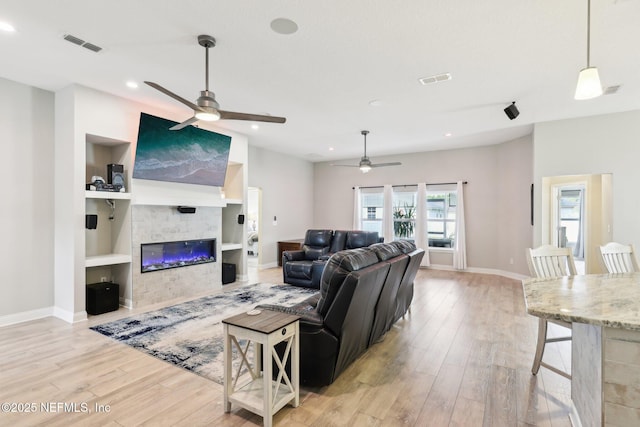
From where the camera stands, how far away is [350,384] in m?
2.58

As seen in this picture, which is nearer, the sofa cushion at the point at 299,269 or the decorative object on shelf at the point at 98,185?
the decorative object on shelf at the point at 98,185

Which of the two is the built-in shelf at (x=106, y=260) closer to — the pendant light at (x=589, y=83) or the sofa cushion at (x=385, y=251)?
the sofa cushion at (x=385, y=251)

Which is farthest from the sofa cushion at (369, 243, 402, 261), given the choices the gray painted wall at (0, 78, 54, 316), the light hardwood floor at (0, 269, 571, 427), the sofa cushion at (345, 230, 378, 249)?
the gray painted wall at (0, 78, 54, 316)

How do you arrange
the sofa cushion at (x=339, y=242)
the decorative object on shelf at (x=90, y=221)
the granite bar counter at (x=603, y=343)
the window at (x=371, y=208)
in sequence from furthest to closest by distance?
the window at (x=371, y=208)
the sofa cushion at (x=339, y=242)
the decorative object on shelf at (x=90, y=221)
the granite bar counter at (x=603, y=343)

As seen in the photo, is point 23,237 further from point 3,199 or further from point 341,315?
point 341,315

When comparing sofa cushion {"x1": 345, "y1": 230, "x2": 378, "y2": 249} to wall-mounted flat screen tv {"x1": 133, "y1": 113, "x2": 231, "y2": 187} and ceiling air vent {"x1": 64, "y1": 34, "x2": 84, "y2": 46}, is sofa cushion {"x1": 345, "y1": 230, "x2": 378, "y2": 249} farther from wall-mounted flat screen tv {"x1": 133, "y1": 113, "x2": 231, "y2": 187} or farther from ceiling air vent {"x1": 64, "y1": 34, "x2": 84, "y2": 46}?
ceiling air vent {"x1": 64, "y1": 34, "x2": 84, "y2": 46}

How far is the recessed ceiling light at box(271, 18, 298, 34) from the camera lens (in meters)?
2.63

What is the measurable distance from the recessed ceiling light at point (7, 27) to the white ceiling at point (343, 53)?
0.06m

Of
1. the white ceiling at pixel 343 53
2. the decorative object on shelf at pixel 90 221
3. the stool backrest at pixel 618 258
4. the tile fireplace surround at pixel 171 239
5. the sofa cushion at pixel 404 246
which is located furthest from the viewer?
the tile fireplace surround at pixel 171 239

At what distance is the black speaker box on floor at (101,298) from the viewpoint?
431 cm

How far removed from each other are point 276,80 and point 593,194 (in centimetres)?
635

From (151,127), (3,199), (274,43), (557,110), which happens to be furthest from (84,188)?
(557,110)

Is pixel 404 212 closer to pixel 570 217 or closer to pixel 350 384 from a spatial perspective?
pixel 570 217

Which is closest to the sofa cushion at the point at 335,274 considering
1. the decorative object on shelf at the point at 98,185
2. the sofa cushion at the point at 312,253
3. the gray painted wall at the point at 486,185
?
the decorative object on shelf at the point at 98,185
